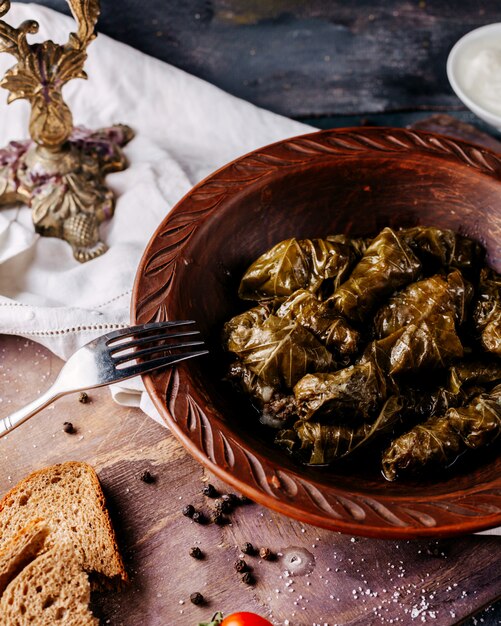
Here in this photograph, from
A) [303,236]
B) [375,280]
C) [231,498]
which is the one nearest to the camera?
[375,280]

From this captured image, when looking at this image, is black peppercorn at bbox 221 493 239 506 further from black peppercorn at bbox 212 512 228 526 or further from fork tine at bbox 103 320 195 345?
fork tine at bbox 103 320 195 345

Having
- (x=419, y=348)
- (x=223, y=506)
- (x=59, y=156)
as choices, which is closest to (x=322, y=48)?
(x=59, y=156)

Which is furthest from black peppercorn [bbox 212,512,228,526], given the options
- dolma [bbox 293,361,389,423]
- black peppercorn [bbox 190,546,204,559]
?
dolma [bbox 293,361,389,423]

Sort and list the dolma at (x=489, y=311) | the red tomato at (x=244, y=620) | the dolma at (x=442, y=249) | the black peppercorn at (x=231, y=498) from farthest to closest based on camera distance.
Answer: the dolma at (x=442, y=249) → the black peppercorn at (x=231, y=498) → the dolma at (x=489, y=311) → the red tomato at (x=244, y=620)

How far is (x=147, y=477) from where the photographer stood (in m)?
3.82

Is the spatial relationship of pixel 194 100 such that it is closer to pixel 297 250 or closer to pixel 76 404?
pixel 297 250

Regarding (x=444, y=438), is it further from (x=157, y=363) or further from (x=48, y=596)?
(x=48, y=596)

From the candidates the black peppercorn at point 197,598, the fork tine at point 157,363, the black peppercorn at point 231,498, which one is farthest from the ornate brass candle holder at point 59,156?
the black peppercorn at point 197,598

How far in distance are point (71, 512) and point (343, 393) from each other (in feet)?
4.84

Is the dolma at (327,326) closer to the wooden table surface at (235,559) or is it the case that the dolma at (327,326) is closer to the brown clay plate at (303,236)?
the brown clay plate at (303,236)

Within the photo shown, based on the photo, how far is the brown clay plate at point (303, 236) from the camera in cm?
301

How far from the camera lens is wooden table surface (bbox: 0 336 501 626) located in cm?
345

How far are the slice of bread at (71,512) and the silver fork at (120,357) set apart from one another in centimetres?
37

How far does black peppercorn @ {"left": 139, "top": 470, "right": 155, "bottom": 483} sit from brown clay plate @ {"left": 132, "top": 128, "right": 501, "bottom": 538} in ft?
2.15
